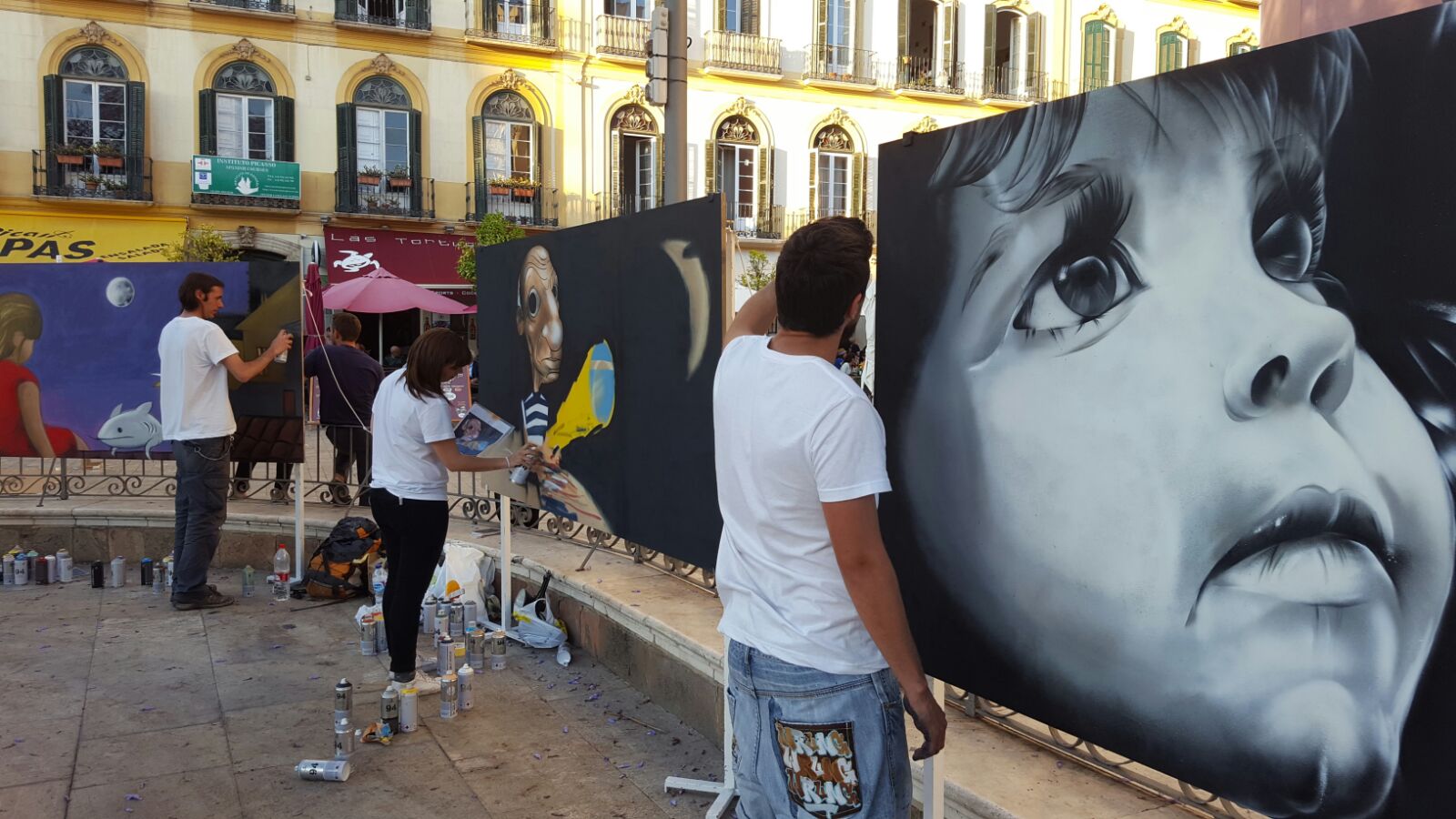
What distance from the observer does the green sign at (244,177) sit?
20969 mm

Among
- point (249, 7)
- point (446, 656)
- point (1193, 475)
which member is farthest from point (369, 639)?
point (249, 7)

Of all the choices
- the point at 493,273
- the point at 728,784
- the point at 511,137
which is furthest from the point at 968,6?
the point at 728,784


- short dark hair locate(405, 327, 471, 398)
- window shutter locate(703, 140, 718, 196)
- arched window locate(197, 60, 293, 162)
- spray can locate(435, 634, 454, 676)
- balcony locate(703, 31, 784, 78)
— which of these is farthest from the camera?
window shutter locate(703, 140, 718, 196)

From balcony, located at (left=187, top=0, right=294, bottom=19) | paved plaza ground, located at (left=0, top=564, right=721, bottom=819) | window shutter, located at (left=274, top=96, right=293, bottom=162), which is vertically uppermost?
balcony, located at (left=187, top=0, right=294, bottom=19)

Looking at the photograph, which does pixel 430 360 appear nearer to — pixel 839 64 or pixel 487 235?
pixel 487 235

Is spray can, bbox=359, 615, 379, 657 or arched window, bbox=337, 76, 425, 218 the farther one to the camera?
arched window, bbox=337, 76, 425, 218

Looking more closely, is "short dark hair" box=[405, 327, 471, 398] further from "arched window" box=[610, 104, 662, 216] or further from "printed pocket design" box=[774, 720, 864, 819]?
"arched window" box=[610, 104, 662, 216]

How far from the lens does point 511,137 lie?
24062 mm

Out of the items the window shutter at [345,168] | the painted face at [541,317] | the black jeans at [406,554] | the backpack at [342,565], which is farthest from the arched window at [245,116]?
the black jeans at [406,554]

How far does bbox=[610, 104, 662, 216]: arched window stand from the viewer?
82.2ft

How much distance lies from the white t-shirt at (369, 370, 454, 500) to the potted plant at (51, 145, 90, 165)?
19671 millimetres

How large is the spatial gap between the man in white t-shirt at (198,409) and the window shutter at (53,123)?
1717 centimetres

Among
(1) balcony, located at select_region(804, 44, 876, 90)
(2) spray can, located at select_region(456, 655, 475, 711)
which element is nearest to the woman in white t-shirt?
(2) spray can, located at select_region(456, 655, 475, 711)

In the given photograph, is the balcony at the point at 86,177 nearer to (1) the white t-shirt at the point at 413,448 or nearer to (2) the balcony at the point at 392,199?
(2) the balcony at the point at 392,199
